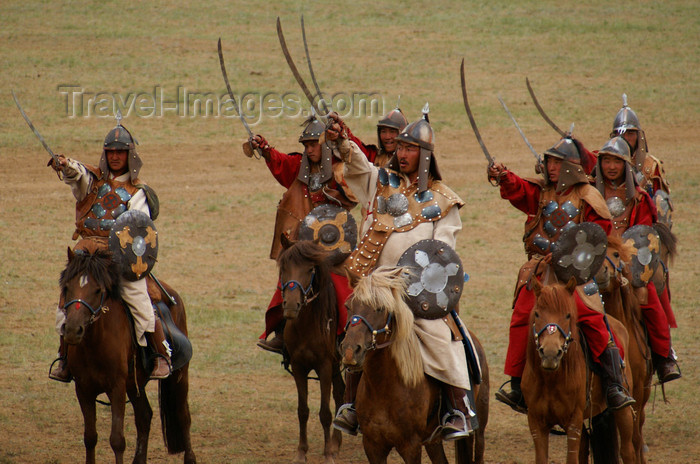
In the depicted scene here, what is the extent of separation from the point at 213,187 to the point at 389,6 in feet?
51.0

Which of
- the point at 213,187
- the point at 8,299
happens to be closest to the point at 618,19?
the point at 213,187

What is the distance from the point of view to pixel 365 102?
2562 centimetres

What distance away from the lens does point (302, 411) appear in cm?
946

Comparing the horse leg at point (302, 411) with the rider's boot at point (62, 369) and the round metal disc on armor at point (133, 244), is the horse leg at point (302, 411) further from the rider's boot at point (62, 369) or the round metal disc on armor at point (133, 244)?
the rider's boot at point (62, 369)

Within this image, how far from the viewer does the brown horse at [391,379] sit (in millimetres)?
6496

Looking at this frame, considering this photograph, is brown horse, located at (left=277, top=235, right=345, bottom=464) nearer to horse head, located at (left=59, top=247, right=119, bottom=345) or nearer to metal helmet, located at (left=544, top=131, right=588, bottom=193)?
horse head, located at (left=59, top=247, right=119, bottom=345)

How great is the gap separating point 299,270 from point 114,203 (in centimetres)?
165

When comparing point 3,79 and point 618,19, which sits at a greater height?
point 618,19

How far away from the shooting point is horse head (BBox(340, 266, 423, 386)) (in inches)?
250

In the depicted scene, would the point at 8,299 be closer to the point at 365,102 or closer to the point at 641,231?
the point at 641,231

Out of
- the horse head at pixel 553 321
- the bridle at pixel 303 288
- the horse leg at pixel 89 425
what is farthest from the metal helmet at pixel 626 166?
the horse leg at pixel 89 425

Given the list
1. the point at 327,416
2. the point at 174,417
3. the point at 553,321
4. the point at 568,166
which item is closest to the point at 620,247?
→ the point at 568,166

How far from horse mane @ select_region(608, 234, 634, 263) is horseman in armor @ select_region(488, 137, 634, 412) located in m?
0.10

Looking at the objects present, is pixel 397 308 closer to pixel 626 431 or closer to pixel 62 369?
pixel 626 431
